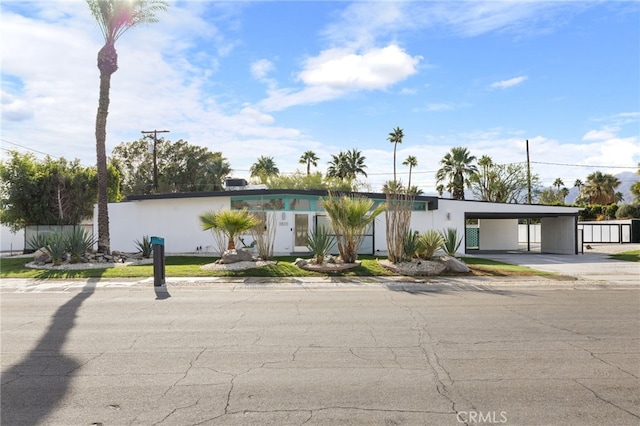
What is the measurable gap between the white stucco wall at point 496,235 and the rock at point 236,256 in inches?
866

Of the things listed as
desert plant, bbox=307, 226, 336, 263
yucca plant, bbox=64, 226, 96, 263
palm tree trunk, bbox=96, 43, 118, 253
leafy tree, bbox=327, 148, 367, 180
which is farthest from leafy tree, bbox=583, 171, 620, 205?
yucca plant, bbox=64, 226, 96, 263

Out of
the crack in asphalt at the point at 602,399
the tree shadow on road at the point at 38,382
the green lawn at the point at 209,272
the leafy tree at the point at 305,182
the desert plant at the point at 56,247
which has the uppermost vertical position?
the leafy tree at the point at 305,182

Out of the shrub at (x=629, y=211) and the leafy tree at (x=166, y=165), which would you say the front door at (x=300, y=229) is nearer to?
the leafy tree at (x=166, y=165)

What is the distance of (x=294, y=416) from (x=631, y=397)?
3.54 meters

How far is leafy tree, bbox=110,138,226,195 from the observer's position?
54469mm

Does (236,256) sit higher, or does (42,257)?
(236,256)

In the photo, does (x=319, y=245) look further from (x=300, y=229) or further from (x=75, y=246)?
(x=75, y=246)

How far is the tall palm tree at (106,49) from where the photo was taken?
20.2 metres

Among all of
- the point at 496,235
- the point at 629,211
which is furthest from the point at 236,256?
the point at 629,211

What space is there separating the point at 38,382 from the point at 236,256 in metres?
12.8

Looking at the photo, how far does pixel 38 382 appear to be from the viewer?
5.32 m

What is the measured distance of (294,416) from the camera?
14.5 feet

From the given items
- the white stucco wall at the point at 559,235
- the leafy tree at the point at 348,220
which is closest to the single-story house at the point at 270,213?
the white stucco wall at the point at 559,235

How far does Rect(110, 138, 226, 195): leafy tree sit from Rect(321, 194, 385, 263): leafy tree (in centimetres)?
3727
